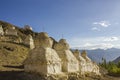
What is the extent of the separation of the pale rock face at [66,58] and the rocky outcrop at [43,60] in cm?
410

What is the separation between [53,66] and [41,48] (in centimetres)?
288

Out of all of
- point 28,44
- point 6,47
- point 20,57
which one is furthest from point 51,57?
point 28,44

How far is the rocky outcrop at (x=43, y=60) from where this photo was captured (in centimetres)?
3259

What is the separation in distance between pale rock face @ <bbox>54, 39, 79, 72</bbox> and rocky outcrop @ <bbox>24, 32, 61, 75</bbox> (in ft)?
13.4

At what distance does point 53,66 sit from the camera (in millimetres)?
33594

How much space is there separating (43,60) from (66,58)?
727 centimetres

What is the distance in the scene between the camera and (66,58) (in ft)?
128

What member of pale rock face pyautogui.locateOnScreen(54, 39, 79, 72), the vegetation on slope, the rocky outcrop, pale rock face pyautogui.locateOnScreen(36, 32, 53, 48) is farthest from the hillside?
the vegetation on slope

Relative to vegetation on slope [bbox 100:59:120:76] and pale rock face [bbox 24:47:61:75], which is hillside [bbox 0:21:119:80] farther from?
vegetation on slope [bbox 100:59:120:76]

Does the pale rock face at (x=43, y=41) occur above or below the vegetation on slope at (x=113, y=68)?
above

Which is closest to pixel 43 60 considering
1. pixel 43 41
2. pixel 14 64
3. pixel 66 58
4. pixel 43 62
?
pixel 43 62

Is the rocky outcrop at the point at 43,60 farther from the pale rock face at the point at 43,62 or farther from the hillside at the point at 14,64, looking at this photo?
the hillside at the point at 14,64

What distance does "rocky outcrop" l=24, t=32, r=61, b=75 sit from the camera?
107 ft

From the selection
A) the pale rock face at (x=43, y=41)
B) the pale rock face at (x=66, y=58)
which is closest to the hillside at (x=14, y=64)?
the pale rock face at (x=43, y=41)
